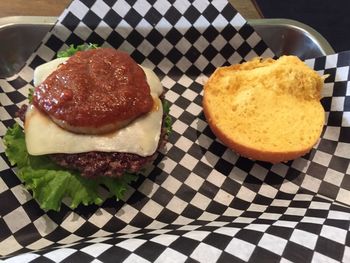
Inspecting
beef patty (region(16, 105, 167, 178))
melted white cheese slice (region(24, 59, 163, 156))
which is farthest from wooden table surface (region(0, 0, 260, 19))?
beef patty (region(16, 105, 167, 178))

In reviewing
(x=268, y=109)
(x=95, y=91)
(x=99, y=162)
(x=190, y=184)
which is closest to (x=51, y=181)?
(x=99, y=162)

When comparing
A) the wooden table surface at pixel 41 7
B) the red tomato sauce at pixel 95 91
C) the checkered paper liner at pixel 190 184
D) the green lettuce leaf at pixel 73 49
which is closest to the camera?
the checkered paper liner at pixel 190 184

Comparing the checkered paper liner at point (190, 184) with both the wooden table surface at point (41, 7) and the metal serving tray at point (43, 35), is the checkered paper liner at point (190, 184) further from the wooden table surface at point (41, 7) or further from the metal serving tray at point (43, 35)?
the wooden table surface at point (41, 7)

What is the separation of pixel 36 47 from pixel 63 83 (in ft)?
2.39

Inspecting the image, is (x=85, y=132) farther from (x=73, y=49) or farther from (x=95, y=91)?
(x=73, y=49)

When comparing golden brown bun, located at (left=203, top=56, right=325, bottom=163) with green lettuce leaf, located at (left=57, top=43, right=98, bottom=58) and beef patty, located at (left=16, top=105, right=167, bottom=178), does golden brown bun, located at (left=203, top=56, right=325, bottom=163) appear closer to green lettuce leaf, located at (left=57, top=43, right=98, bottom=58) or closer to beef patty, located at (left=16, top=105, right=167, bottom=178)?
beef patty, located at (left=16, top=105, right=167, bottom=178)

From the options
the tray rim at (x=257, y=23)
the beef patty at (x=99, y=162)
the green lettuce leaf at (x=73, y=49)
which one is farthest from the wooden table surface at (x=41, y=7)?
the beef patty at (x=99, y=162)

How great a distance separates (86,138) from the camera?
204cm

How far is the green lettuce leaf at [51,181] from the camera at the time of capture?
206cm

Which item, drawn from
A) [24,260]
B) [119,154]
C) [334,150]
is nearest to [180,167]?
[119,154]

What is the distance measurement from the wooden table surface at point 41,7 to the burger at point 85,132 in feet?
2.95

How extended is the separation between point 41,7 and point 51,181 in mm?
1361

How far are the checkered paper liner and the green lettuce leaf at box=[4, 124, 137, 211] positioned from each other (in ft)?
0.33

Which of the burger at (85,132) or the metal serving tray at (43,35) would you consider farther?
the metal serving tray at (43,35)
